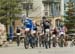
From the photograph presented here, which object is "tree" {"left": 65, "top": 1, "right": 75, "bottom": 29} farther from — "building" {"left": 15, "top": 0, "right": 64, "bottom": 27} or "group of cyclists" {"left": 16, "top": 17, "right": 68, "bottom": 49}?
"group of cyclists" {"left": 16, "top": 17, "right": 68, "bottom": 49}

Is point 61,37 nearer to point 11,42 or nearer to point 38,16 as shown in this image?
point 11,42

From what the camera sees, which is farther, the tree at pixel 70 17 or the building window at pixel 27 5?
the building window at pixel 27 5

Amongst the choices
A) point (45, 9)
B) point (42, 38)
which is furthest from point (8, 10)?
point (42, 38)

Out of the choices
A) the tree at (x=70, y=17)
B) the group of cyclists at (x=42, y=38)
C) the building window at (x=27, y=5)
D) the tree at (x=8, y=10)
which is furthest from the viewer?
the building window at (x=27, y=5)

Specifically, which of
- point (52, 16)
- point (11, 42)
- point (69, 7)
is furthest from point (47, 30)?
point (52, 16)

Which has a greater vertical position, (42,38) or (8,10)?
(8,10)

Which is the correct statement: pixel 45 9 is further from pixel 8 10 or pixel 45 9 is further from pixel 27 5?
pixel 8 10

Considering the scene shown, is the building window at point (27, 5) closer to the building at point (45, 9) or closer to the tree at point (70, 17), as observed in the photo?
the building at point (45, 9)

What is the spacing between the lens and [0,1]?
46.3 m

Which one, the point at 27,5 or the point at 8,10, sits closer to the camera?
the point at 8,10

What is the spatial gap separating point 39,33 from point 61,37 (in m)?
1.80

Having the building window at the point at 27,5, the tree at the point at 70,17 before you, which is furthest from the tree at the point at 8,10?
the building window at the point at 27,5

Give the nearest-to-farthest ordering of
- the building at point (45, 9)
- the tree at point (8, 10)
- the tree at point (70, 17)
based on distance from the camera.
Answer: the tree at point (8, 10)
the tree at point (70, 17)
the building at point (45, 9)

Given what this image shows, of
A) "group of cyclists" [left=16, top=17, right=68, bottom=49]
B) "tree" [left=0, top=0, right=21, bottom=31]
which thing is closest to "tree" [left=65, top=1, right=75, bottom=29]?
"tree" [left=0, top=0, right=21, bottom=31]
